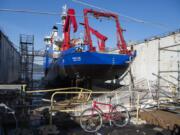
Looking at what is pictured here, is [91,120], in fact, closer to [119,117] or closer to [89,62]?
[119,117]

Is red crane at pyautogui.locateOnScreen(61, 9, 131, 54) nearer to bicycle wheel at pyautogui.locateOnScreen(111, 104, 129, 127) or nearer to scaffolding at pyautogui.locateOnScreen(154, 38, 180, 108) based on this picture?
scaffolding at pyautogui.locateOnScreen(154, 38, 180, 108)

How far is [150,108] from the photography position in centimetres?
822

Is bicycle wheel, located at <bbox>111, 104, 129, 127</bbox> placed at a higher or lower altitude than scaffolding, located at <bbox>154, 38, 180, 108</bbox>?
lower

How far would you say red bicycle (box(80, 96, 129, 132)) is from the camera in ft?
20.6

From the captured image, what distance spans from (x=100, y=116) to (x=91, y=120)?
29 cm

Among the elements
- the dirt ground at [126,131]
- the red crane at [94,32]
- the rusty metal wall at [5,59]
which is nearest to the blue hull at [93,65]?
the red crane at [94,32]

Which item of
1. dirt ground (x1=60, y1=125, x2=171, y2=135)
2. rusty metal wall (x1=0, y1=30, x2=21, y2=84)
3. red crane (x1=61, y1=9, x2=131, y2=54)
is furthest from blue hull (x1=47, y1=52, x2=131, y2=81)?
dirt ground (x1=60, y1=125, x2=171, y2=135)

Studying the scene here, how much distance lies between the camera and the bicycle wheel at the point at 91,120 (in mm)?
6203

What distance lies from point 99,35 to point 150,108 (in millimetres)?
9450

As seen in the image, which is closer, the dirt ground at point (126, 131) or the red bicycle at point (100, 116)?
the dirt ground at point (126, 131)

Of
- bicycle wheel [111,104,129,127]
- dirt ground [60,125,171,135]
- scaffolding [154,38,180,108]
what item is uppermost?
scaffolding [154,38,180,108]

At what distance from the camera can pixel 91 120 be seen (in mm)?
6336

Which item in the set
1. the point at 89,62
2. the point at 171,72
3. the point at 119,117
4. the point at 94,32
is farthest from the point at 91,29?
the point at 119,117

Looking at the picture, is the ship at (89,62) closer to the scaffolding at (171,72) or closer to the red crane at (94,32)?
the red crane at (94,32)
